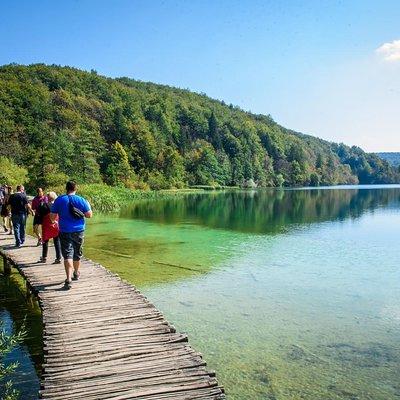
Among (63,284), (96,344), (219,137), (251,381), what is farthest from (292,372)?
(219,137)

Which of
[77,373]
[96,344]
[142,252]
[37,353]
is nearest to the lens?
[77,373]

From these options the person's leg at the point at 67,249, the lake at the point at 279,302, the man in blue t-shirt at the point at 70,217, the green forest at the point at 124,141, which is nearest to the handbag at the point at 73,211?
the man in blue t-shirt at the point at 70,217

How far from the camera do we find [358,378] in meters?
7.80

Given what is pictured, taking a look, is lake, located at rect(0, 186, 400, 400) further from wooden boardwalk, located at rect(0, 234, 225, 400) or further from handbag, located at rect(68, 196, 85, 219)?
handbag, located at rect(68, 196, 85, 219)

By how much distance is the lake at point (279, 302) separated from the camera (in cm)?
786

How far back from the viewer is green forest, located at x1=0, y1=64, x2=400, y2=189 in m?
62.9

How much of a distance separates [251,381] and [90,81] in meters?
151

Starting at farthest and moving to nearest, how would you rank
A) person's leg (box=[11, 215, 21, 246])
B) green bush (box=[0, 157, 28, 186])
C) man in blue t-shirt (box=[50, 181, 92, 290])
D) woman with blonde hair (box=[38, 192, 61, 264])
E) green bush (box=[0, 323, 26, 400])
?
green bush (box=[0, 157, 28, 186])
person's leg (box=[11, 215, 21, 246])
woman with blonde hair (box=[38, 192, 61, 264])
man in blue t-shirt (box=[50, 181, 92, 290])
green bush (box=[0, 323, 26, 400])

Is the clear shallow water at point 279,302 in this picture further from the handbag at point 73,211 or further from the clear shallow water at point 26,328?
the handbag at point 73,211

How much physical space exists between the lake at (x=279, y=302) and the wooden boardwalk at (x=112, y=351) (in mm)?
1522

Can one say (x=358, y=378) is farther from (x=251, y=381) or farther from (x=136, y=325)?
(x=136, y=325)

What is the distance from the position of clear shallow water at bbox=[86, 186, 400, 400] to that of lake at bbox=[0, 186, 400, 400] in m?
0.03

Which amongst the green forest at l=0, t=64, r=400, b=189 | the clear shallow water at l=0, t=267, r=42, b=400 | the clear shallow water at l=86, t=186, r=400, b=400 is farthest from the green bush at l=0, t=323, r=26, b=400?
the green forest at l=0, t=64, r=400, b=189

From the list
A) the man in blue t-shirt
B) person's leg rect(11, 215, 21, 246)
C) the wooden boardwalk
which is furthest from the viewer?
person's leg rect(11, 215, 21, 246)
